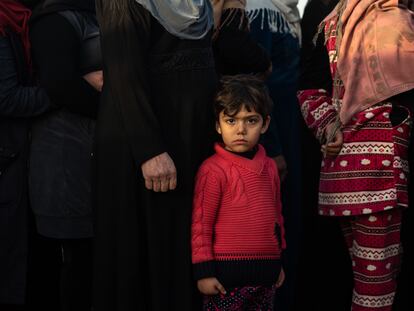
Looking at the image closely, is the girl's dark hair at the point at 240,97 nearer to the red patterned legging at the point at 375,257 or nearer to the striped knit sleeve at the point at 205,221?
the striped knit sleeve at the point at 205,221

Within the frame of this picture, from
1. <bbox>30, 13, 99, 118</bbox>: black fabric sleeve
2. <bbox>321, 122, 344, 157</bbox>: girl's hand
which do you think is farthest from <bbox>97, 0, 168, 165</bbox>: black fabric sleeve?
<bbox>321, 122, 344, 157</bbox>: girl's hand

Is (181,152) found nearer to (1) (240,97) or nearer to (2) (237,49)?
(1) (240,97)

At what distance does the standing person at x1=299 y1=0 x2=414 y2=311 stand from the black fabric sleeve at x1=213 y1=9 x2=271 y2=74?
0.33 metres

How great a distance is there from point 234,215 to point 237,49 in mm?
706

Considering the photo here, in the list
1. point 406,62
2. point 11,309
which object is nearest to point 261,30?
point 406,62

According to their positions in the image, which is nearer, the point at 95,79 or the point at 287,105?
the point at 95,79

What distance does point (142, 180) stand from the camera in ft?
7.63

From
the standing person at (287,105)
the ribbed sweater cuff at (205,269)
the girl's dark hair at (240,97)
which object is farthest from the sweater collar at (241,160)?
the standing person at (287,105)

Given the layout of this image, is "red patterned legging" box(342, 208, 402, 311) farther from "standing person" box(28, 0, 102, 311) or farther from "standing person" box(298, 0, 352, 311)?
"standing person" box(28, 0, 102, 311)

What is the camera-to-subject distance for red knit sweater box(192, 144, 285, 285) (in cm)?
234

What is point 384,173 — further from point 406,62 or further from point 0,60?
point 0,60

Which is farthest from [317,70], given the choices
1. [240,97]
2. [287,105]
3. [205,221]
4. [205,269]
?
[205,269]

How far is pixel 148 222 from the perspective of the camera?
2328 millimetres

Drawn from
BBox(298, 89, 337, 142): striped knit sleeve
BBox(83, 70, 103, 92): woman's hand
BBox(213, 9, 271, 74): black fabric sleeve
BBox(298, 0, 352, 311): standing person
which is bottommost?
BBox(298, 0, 352, 311): standing person
